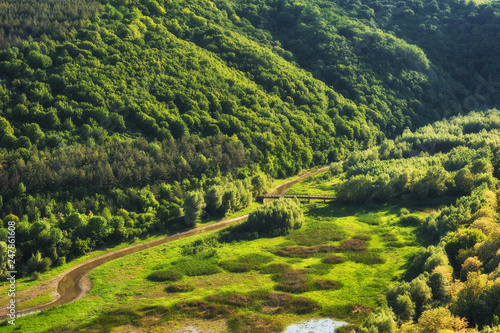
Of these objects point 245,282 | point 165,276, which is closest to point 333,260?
point 245,282

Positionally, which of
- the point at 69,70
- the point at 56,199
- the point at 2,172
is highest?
the point at 69,70

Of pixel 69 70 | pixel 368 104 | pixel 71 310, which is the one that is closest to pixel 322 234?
pixel 71 310

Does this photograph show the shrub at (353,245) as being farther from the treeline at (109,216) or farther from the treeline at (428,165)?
the treeline at (109,216)

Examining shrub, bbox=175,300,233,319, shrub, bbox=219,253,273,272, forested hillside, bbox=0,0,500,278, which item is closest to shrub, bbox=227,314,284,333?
shrub, bbox=175,300,233,319

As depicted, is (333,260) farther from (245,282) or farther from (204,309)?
(204,309)

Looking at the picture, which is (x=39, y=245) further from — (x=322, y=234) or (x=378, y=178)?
(x=378, y=178)

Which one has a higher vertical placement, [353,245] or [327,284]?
[353,245]

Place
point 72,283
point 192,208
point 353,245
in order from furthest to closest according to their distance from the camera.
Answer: point 192,208 → point 353,245 → point 72,283
